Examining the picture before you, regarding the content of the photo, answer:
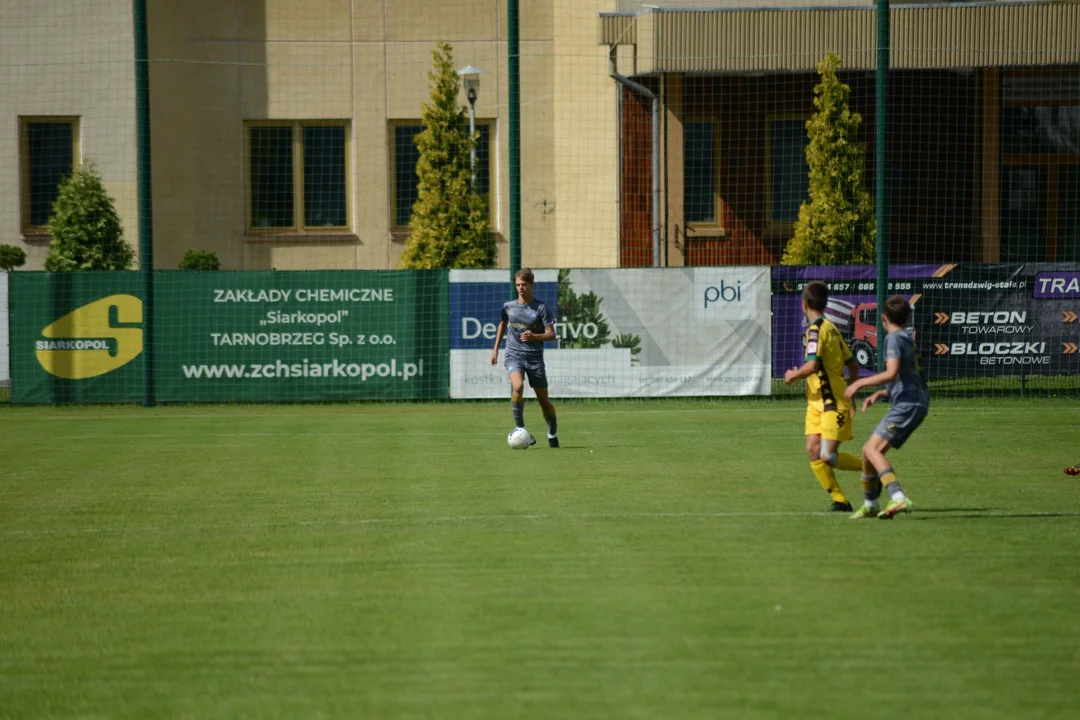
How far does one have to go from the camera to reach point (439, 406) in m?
21.9

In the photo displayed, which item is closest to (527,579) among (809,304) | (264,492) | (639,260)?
(809,304)

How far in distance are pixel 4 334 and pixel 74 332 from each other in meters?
1.15

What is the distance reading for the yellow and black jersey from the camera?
10.3 m

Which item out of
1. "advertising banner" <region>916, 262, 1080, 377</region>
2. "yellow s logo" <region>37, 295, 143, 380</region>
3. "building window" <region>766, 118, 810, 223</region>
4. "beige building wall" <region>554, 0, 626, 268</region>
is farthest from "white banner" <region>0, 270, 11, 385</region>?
"building window" <region>766, 118, 810, 223</region>

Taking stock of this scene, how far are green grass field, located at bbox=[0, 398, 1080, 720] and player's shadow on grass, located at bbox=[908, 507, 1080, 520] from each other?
0.05 meters

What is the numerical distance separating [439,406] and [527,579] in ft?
46.0

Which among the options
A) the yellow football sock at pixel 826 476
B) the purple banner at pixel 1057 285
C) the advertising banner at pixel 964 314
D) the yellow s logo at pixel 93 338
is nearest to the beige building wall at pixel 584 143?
the advertising banner at pixel 964 314

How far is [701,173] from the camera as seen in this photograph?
28.8 m

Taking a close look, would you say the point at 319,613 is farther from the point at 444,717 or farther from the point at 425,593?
the point at 444,717

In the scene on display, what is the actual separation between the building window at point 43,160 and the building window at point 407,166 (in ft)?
23.4

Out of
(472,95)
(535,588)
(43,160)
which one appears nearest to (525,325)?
(535,588)

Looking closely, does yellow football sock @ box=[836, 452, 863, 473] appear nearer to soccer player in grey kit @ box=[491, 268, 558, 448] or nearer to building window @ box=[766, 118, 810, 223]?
soccer player in grey kit @ box=[491, 268, 558, 448]

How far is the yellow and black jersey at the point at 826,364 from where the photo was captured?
10.3 meters

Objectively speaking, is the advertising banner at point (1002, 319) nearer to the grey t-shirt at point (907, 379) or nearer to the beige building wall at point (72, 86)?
the grey t-shirt at point (907, 379)
